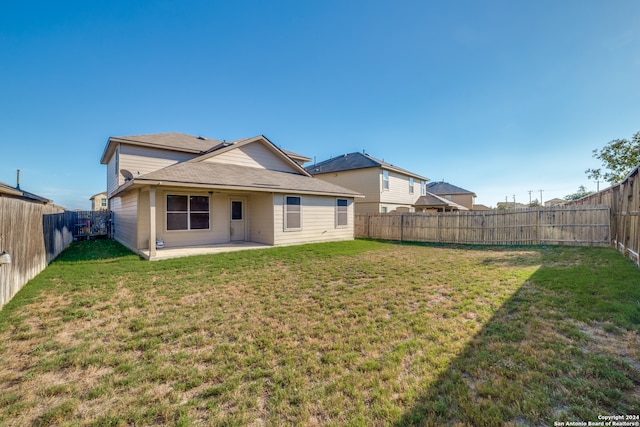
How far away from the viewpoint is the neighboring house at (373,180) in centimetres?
1894

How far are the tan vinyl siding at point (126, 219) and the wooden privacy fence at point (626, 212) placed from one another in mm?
16090

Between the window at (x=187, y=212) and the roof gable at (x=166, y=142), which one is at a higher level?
the roof gable at (x=166, y=142)

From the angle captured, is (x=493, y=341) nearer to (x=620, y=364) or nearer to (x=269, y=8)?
(x=620, y=364)

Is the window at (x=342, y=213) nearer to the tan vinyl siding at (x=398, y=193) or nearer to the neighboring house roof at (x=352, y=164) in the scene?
the tan vinyl siding at (x=398, y=193)

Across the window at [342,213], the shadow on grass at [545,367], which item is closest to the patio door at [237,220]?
the window at [342,213]

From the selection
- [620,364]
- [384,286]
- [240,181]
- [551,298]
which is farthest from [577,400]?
[240,181]

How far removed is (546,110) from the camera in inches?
510

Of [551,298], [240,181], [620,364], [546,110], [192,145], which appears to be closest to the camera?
[620,364]

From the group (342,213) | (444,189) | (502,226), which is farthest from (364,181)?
(444,189)

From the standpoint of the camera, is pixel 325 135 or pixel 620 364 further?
pixel 325 135

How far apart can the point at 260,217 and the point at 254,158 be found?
3562 mm

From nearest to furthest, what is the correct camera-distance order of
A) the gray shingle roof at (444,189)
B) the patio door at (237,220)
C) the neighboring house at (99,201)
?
the patio door at (237,220) < the gray shingle roof at (444,189) < the neighboring house at (99,201)

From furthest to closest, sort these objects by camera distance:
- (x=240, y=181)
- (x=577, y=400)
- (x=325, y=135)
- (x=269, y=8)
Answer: (x=325, y=135) → (x=240, y=181) → (x=269, y=8) → (x=577, y=400)

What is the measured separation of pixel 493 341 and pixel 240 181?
31.2ft
